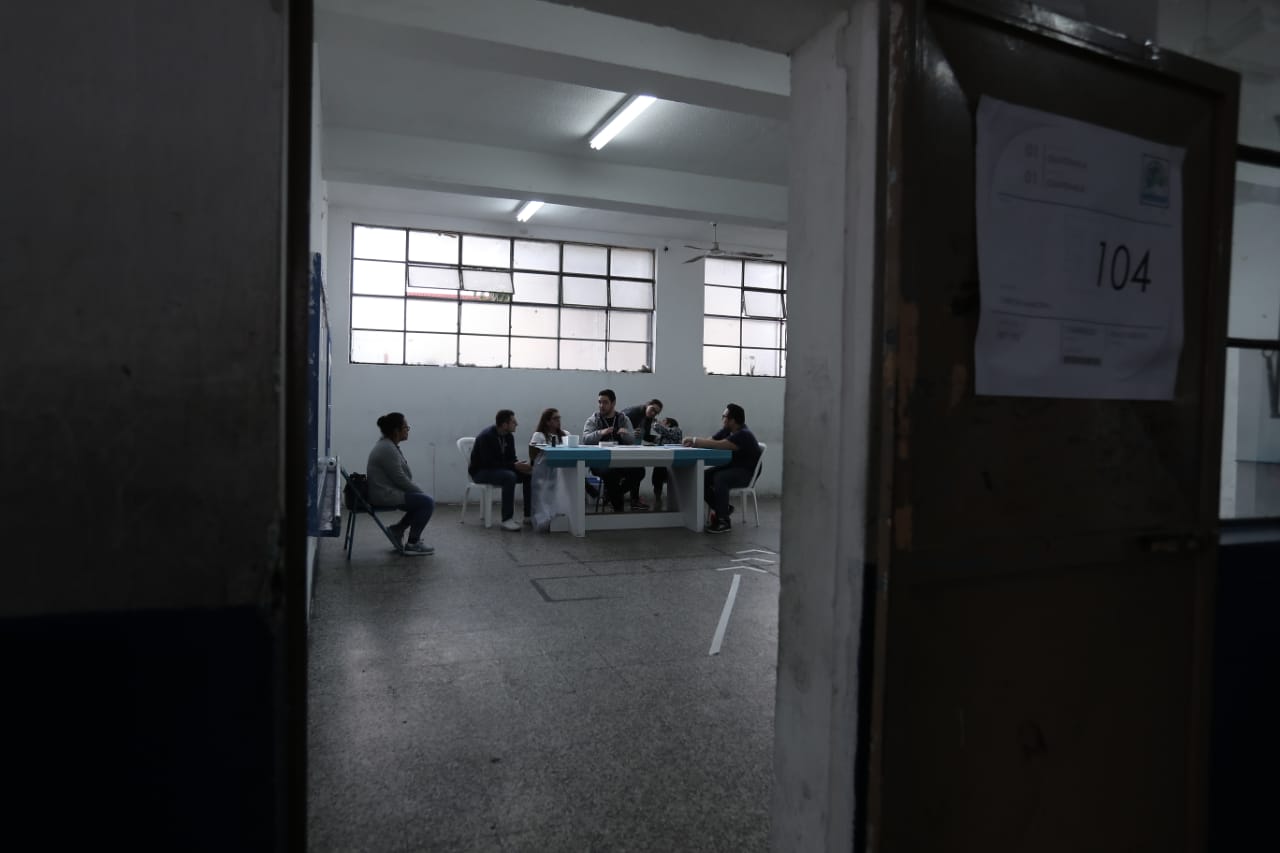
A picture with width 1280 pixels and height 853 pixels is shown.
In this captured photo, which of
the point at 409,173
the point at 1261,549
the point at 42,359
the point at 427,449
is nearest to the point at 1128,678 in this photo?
the point at 1261,549

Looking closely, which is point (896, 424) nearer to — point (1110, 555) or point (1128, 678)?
point (1110, 555)

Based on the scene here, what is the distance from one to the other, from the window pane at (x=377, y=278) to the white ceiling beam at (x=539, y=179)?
6.40 ft

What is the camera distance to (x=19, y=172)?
0.82 metres

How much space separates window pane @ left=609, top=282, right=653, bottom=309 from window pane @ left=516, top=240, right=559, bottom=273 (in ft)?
2.44

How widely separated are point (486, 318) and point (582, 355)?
3.90 ft

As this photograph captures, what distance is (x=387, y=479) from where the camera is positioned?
5.25 metres

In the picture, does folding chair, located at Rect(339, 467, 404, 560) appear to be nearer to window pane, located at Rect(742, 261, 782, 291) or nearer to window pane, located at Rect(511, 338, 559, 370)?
window pane, located at Rect(511, 338, 559, 370)

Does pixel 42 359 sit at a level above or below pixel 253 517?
above

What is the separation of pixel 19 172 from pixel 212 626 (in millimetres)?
547

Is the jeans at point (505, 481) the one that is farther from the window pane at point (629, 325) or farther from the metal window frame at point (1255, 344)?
the metal window frame at point (1255, 344)

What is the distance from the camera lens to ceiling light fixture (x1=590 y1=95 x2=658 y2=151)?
16.7ft

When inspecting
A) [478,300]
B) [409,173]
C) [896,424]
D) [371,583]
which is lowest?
[371,583]

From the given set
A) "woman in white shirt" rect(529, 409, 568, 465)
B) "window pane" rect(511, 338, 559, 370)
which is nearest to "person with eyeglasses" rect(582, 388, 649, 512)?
"woman in white shirt" rect(529, 409, 568, 465)

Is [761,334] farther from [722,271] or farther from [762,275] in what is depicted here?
[722,271]
